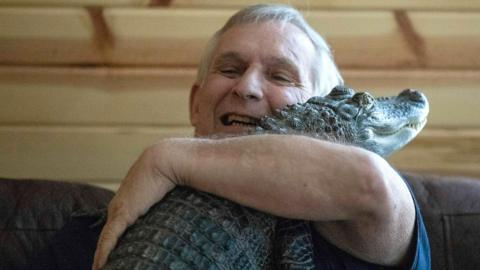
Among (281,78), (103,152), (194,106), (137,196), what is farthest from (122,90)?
(137,196)

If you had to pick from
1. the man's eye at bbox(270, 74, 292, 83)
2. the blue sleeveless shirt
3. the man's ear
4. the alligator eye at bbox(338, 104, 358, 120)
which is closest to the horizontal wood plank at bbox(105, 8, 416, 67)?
the man's ear

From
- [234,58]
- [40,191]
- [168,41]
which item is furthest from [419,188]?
[40,191]

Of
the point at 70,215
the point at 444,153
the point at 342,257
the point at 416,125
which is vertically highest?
the point at 416,125

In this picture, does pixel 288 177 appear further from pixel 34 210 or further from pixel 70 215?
pixel 34 210

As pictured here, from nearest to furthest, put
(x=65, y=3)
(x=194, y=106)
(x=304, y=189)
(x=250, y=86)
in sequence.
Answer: (x=304, y=189)
(x=250, y=86)
(x=194, y=106)
(x=65, y=3)

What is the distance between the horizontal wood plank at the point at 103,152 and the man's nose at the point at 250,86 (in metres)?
0.64

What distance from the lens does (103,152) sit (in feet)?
6.39

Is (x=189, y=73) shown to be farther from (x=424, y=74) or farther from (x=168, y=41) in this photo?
(x=424, y=74)

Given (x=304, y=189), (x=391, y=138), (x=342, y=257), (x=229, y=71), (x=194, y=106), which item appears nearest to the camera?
(x=304, y=189)

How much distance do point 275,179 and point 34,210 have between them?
0.84 metres

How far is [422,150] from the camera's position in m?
1.97

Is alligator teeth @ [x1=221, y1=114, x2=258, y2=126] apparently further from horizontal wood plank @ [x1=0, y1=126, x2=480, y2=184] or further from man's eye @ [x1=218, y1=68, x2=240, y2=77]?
horizontal wood plank @ [x1=0, y1=126, x2=480, y2=184]

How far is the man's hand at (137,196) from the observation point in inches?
37.4

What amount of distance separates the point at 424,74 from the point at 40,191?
1.05 m
